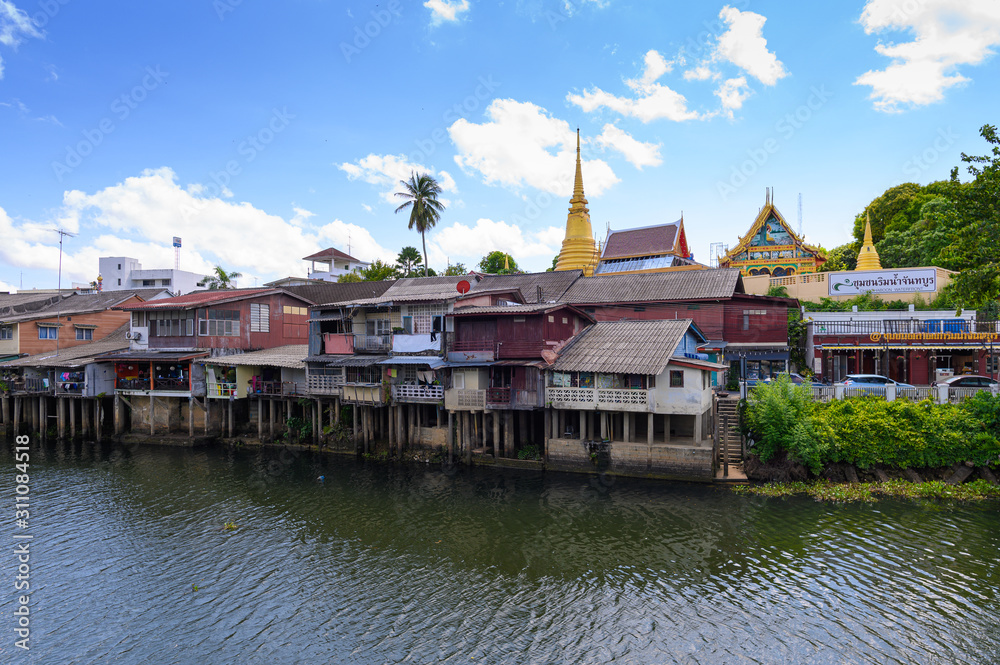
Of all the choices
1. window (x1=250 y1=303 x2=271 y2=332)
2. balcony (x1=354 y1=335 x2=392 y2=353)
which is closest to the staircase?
balcony (x1=354 y1=335 x2=392 y2=353)

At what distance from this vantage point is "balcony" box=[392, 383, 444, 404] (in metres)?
31.9

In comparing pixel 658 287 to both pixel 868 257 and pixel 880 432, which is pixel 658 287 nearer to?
pixel 880 432

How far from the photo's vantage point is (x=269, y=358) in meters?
38.8

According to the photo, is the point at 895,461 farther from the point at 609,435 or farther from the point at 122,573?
the point at 122,573

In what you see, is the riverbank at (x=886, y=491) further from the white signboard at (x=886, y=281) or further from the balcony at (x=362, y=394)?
the white signboard at (x=886, y=281)

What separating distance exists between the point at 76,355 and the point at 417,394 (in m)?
30.5

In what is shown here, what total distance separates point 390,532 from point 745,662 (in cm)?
1382

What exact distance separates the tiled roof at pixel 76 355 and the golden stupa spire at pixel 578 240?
45512 mm

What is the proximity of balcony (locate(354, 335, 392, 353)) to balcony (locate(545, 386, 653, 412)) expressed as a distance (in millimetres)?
11286

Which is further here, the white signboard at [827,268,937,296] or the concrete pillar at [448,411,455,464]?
the white signboard at [827,268,937,296]

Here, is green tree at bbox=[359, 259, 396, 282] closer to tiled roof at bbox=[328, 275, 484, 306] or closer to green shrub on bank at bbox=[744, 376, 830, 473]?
tiled roof at bbox=[328, 275, 484, 306]

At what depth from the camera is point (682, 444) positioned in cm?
2795

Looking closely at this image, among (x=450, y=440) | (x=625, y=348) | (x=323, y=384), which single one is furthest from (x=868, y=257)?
(x=323, y=384)

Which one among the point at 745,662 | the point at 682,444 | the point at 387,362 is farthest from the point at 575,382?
the point at 745,662
